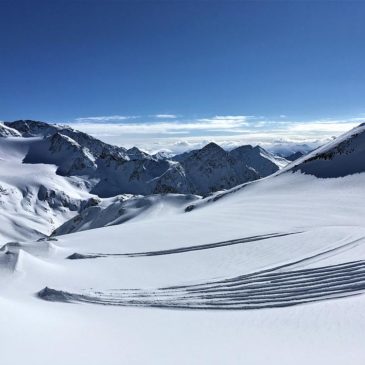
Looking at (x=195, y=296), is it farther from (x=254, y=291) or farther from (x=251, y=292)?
(x=254, y=291)

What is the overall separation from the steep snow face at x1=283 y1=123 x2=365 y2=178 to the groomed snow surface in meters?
24.3

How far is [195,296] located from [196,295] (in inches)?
5.3

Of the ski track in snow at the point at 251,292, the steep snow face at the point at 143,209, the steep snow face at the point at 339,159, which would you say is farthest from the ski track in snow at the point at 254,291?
the steep snow face at the point at 143,209

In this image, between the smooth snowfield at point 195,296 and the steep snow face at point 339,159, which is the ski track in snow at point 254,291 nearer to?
the smooth snowfield at point 195,296

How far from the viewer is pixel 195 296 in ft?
60.9

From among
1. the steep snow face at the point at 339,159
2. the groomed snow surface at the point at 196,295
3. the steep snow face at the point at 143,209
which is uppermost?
the steep snow face at the point at 339,159

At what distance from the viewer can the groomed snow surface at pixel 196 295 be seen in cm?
1213

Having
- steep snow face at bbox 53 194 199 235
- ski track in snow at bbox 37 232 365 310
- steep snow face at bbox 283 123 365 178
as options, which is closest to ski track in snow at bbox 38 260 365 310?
ski track in snow at bbox 37 232 365 310

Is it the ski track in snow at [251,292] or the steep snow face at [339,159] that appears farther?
the steep snow face at [339,159]

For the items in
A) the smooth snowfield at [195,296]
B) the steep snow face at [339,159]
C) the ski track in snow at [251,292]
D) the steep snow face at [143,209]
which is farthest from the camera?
the steep snow face at [143,209]

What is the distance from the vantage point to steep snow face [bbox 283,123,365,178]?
60219 millimetres

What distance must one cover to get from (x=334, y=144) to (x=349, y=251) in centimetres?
5337

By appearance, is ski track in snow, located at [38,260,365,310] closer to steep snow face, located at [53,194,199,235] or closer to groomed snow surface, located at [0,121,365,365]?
groomed snow surface, located at [0,121,365,365]

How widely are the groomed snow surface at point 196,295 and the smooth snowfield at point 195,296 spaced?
0.17ft
